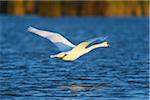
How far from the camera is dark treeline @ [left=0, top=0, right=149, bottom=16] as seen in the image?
6369 centimetres

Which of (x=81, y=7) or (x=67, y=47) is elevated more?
(x=67, y=47)

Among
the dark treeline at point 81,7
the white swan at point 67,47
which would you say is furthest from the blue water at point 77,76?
the dark treeline at point 81,7

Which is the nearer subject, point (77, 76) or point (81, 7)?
point (77, 76)

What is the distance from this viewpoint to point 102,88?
52.1 feet

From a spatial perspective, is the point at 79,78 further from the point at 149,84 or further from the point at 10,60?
the point at 10,60

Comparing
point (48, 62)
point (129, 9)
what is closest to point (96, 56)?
point (48, 62)

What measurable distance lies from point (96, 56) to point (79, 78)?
6.62 meters

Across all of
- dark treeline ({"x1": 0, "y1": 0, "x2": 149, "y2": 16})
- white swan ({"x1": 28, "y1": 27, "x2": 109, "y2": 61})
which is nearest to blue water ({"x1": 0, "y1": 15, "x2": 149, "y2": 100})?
white swan ({"x1": 28, "y1": 27, "x2": 109, "y2": 61})

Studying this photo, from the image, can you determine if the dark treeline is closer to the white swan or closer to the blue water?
the blue water

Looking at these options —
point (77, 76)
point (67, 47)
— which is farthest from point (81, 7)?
point (67, 47)

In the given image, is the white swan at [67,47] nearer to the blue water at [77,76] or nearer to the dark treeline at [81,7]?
the blue water at [77,76]

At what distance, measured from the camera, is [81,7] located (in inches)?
2606

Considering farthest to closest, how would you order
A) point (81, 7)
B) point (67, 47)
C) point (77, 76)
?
point (81, 7), point (77, 76), point (67, 47)

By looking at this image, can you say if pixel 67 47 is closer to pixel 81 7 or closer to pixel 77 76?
pixel 77 76
